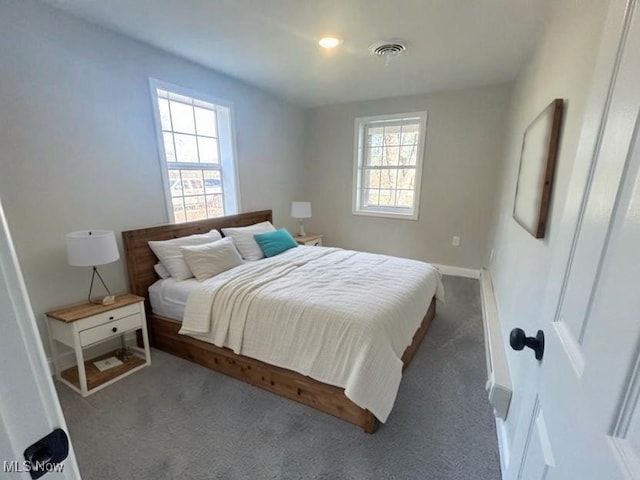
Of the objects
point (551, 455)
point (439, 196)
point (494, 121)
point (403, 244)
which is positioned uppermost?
point (494, 121)

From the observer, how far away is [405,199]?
429 cm

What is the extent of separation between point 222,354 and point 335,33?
2.58 m

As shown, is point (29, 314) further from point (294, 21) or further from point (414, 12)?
point (414, 12)

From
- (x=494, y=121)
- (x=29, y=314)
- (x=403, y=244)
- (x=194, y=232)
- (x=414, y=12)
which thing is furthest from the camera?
(x=403, y=244)

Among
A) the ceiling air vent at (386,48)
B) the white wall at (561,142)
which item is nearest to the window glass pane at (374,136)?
the ceiling air vent at (386,48)

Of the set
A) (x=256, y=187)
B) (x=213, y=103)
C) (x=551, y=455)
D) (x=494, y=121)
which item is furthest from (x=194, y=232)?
(x=494, y=121)

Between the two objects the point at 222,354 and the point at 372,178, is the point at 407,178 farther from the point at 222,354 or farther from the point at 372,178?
the point at 222,354

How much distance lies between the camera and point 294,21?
2037 millimetres

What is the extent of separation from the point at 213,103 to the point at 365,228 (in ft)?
9.00

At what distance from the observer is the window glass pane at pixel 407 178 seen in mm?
4148

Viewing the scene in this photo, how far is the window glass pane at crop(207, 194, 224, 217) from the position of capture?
326cm

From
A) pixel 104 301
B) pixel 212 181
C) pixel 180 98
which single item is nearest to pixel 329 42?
pixel 180 98

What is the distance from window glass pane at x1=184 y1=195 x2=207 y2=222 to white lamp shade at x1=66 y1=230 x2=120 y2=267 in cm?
109

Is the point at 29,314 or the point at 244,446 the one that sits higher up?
the point at 29,314
